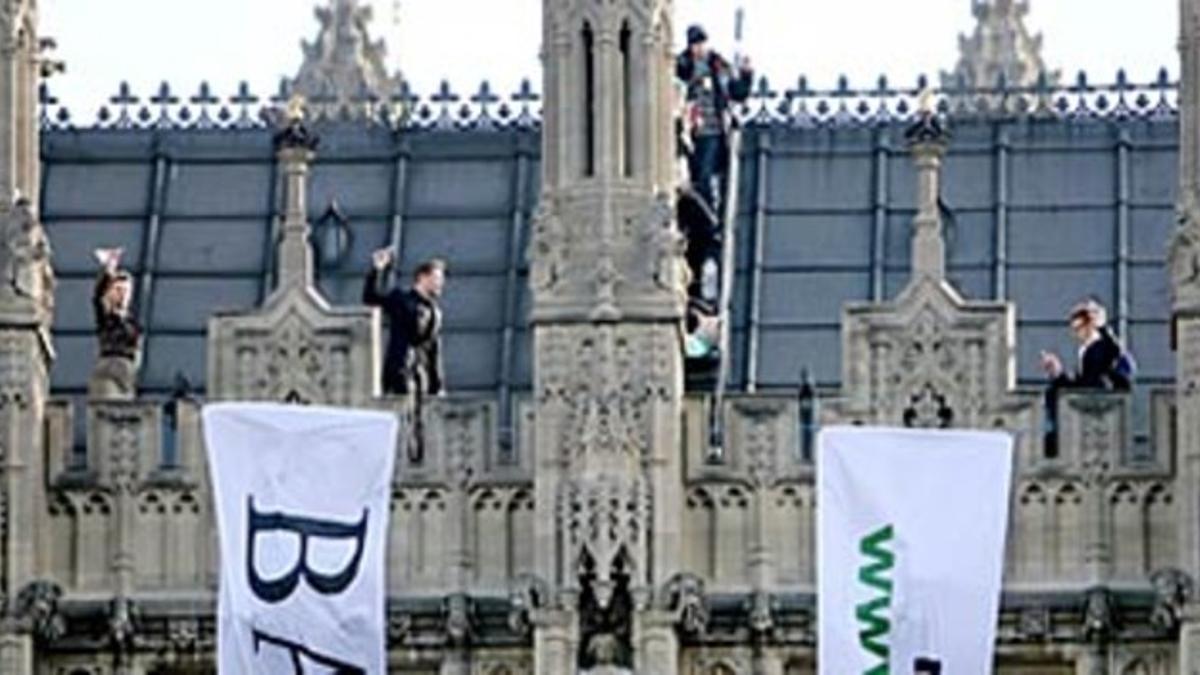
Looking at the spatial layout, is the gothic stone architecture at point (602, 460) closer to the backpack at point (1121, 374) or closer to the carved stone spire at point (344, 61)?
the backpack at point (1121, 374)

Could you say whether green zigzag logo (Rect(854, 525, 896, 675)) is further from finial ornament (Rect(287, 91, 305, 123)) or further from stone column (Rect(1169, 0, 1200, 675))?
finial ornament (Rect(287, 91, 305, 123))

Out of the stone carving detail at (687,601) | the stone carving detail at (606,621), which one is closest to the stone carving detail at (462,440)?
the stone carving detail at (606,621)

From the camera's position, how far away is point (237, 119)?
85.2 metres

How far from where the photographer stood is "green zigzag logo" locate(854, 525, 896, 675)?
71.6 metres

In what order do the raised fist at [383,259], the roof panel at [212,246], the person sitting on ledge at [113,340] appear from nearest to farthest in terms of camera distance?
the person sitting on ledge at [113,340]
the raised fist at [383,259]
the roof panel at [212,246]

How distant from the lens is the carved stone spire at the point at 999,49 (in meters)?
92.0

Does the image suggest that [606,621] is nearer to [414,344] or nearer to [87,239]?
[414,344]

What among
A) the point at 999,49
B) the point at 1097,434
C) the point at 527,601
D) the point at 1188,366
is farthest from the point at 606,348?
the point at 999,49

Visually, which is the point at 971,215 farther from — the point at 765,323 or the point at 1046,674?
the point at 1046,674

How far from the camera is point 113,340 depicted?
75125 mm

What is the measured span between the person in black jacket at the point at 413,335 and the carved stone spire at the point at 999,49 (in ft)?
59.0

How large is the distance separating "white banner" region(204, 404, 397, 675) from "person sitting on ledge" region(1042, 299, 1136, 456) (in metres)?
5.63

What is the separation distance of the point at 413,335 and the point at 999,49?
20869 mm

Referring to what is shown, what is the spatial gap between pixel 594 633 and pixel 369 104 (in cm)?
1791
